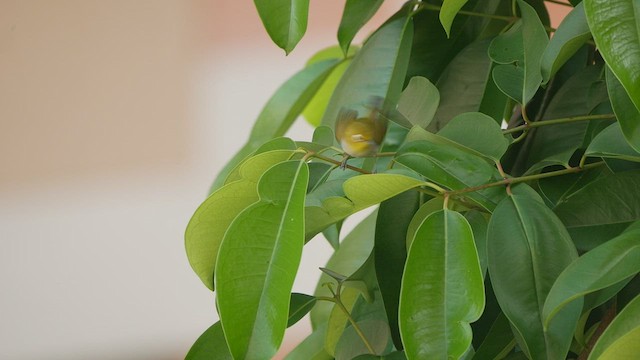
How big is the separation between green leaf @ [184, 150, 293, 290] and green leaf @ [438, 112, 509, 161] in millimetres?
88

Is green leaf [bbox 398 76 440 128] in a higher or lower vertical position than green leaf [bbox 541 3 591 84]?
higher

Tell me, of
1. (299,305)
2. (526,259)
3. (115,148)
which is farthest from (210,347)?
(115,148)

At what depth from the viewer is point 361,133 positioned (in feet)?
1.45

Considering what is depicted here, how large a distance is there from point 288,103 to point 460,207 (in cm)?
24

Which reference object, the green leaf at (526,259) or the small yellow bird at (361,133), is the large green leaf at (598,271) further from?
the small yellow bird at (361,133)

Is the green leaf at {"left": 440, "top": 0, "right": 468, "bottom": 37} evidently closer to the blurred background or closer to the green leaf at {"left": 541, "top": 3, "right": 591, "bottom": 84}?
the green leaf at {"left": 541, "top": 3, "right": 591, "bottom": 84}

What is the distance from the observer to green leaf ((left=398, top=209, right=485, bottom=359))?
Answer: 358mm

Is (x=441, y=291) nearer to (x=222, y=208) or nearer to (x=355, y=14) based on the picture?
(x=222, y=208)

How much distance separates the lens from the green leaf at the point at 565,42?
1.34 feet

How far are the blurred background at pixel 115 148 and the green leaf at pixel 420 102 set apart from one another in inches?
66.8

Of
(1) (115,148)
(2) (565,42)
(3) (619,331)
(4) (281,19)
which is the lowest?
(3) (619,331)

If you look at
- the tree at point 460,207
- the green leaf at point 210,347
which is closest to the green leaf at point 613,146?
the tree at point 460,207

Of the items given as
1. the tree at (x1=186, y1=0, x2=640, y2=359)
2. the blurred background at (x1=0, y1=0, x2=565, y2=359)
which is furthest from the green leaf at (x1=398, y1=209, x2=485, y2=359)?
the blurred background at (x1=0, y1=0, x2=565, y2=359)

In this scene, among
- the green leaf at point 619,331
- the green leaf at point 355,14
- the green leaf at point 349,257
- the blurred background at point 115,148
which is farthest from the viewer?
the blurred background at point 115,148
